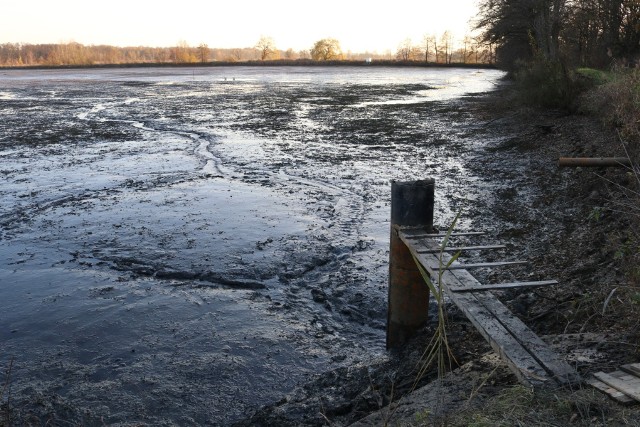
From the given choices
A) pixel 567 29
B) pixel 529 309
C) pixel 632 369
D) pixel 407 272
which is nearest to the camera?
pixel 632 369

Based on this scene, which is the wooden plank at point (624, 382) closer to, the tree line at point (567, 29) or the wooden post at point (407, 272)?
the wooden post at point (407, 272)

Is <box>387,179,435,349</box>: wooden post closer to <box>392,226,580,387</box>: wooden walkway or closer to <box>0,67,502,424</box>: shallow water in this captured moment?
<box>392,226,580,387</box>: wooden walkway

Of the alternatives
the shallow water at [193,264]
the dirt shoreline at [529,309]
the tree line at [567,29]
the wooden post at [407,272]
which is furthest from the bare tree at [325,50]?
the wooden post at [407,272]

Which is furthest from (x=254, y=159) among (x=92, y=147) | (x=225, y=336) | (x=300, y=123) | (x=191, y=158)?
(x=225, y=336)

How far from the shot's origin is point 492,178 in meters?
11.1

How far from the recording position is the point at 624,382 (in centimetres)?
305

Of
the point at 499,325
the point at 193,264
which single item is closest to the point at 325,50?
the point at 193,264

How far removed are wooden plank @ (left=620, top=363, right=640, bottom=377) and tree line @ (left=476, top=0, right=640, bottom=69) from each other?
667 inches

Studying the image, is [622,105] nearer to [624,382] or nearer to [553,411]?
[624,382]

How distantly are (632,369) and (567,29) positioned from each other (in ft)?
102

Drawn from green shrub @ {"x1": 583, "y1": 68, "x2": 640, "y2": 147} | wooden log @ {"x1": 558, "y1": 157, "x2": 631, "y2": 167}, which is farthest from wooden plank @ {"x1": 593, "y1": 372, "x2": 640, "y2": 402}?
green shrub @ {"x1": 583, "y1": 68, "x2": 640, "y2": 147}

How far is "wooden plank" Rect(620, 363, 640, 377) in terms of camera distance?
3145 millimetres

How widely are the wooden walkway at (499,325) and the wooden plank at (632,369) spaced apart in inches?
13.3

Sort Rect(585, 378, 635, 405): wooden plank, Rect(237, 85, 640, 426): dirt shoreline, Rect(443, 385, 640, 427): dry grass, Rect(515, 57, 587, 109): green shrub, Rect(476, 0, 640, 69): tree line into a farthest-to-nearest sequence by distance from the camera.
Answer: Rect(476, 0, 640, 69): tree line → Rect(515, 57, 587, 109): green shrub → Rect(237, 85, 640, 426): dirt shoreline → Rect(585, 378, 635, 405): wooden plank → Rect(443, 385, 640, 427): dry grass
